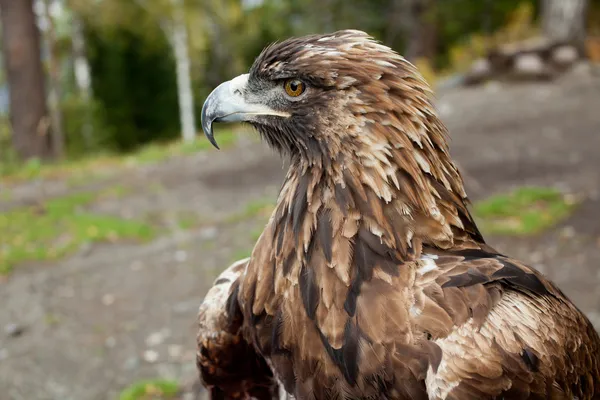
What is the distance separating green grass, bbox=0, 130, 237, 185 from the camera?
11281 millimetres

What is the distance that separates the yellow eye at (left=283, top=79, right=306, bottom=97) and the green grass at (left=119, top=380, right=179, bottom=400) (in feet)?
10.5

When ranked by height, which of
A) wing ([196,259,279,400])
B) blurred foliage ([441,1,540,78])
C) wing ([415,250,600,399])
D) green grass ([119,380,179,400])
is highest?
blurred foliage ([441,1,540,78])

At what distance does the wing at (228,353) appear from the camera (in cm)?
282

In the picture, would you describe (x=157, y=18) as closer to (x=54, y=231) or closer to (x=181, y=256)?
(x=54, y=231)

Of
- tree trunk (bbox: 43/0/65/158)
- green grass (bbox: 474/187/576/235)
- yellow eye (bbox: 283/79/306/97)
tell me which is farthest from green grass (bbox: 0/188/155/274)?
tree trunk (bbox: 43/0/65/158)

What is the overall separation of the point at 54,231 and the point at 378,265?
667 cm

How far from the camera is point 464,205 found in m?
2.48

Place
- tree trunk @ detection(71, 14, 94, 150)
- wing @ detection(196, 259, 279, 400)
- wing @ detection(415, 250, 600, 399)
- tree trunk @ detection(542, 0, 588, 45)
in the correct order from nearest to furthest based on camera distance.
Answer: wing @ detection(415, 250, 600, 399) < wing @ detection(196, 259, 279, 400) < tree trunk @ detection(542, 0, 588, 45) < tree trunk @ detection(71, 14, 94, 150)

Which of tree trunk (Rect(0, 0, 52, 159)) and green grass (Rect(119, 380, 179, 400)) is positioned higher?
tree trunk (Rect(0, 0, 52, 159))

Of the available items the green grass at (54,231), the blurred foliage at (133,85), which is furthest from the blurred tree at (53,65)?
the green grass at (54,231)

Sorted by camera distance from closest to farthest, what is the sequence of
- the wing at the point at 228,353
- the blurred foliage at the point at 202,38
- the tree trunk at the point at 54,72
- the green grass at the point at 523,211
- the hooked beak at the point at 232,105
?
1. the hooked beak at the point at 232,105
2. the wing at the point at 228,353
3. the green grass at the point at 523,211
4. the tree trunk at the point at 54,72
5. the blurred foliage at the point at 202,38

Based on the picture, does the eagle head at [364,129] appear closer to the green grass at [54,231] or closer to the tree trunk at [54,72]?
the green grass at [54,231]

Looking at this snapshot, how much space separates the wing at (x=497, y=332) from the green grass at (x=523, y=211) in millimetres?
4341

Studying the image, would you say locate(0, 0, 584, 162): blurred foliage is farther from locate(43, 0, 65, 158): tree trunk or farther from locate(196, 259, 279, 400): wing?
locate(196, 259, 279, 400): wing
